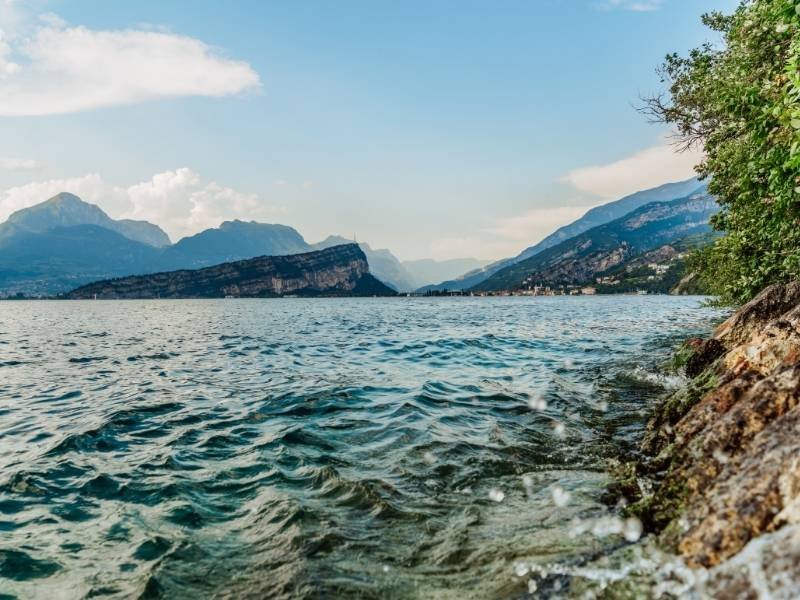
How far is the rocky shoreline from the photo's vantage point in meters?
4.63

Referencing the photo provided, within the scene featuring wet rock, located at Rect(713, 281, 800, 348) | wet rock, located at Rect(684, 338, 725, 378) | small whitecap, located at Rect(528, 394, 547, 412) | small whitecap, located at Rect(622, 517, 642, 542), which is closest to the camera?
small whitecap, located at Rect(622, 517, 642, 542)

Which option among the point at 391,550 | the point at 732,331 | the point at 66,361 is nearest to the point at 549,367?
the point at 732,331

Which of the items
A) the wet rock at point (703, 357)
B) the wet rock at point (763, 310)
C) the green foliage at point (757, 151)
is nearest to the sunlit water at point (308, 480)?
Answer: the wet rock at point (703, 357)

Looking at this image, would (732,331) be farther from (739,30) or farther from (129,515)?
→ (129,515)

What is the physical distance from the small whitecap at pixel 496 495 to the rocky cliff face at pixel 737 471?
2555 millimetres

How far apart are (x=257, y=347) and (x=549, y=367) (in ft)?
75.8

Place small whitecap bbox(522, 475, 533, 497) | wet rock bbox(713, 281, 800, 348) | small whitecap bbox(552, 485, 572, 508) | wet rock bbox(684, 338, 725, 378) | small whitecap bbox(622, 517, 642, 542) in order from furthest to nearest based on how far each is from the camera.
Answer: wet rock bbox(684, 338, 725, 378) < wet rock bbox(713, 281, 800, 348) < small whitecap bbox(522, 475, 533, 497) < small whitecap bbox(552, 485, 572, 508) < small whitecap bbox(622, 517, 642, 542)

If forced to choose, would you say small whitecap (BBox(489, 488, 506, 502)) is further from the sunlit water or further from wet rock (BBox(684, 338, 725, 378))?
wet rock (BBox(684, 338, 725, 378))

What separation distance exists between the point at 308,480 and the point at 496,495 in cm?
414

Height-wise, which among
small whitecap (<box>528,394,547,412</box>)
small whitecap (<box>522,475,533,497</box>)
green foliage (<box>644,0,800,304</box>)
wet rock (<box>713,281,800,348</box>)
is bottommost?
small whitecap (<box>528,394,547,412</box>)

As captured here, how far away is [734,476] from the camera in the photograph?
235 inches

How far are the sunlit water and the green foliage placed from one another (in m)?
6.19

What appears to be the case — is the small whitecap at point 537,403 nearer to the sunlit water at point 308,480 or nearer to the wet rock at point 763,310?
the sunlit water at point 308,480

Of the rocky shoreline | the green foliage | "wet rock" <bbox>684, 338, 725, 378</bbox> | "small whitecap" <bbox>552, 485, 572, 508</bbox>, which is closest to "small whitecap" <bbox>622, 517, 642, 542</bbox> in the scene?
the rocky shoreline
